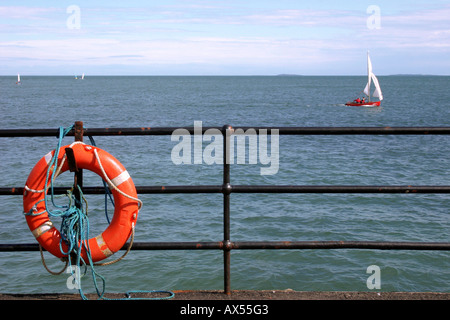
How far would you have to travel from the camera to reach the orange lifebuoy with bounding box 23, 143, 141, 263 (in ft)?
9.10

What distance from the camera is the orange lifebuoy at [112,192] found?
109 inches

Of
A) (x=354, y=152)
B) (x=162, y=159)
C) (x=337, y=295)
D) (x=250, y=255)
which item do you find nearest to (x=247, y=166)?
(x=162, y=159)

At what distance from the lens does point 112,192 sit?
2.81m

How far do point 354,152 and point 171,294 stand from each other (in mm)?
21426

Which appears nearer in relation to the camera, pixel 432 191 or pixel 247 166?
pixel 432 191

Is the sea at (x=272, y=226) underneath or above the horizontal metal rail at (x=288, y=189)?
underneath

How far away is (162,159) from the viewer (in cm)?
2130

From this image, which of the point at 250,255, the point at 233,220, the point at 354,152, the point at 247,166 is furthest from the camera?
the point at 354,152

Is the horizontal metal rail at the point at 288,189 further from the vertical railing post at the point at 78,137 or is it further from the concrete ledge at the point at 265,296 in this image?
the concrete ledge at the point at 265,296

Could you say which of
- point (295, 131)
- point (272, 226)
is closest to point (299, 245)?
point (295, 131)

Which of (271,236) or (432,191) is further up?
(432,191)

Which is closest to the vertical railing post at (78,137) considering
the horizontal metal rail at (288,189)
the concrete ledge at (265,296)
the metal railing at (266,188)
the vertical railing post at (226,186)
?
the metal railing at (266,188)

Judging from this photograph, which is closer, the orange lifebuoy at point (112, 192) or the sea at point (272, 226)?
the orange lifebuoy at point (112, 192)
